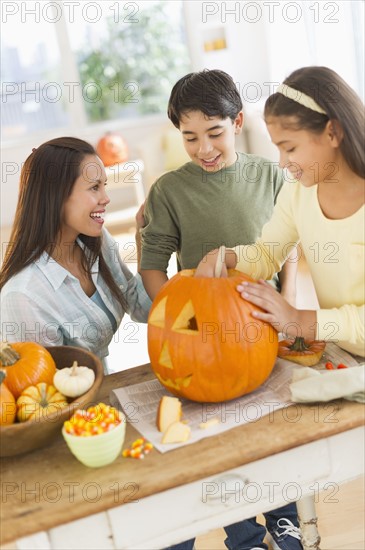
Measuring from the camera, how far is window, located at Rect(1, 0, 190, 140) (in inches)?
233

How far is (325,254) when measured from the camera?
1.19 m

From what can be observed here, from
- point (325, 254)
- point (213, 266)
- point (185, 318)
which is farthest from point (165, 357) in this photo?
point (325, 254)

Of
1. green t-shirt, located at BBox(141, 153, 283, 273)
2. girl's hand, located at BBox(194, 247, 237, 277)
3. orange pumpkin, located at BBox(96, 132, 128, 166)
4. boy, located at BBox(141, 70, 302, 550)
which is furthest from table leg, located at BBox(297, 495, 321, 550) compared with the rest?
orange pumpkin, located at BBox(96, 132, 128, 166)

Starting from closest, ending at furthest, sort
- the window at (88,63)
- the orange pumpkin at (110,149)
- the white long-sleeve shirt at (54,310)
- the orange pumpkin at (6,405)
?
the orange pumpkin at (6,405) → the white long-sleeve shirt at (54,310) → the orange pumpkin at (110,149) → the window at (88,63)

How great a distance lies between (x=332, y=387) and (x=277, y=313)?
160mm

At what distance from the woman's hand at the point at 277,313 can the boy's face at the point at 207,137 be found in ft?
1.50

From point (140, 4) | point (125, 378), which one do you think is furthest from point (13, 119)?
point (125, 378)

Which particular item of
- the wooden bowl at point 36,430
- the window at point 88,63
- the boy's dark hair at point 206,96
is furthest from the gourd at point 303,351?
the window at point 88,63

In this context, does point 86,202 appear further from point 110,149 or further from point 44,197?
point 110,149

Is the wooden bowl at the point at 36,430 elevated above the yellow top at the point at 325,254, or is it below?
below

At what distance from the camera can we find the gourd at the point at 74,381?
1.05 meters

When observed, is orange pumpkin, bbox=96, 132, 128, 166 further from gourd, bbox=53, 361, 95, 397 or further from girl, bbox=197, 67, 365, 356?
gourd, bbox=53, 361, 95, 397

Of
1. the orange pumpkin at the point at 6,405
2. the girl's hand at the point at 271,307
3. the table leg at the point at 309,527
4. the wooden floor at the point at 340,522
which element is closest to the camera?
the orange pumpkin at the point at 6,405

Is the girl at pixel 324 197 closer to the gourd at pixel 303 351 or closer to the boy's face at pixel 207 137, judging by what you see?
the gourd at pixel 303 351
